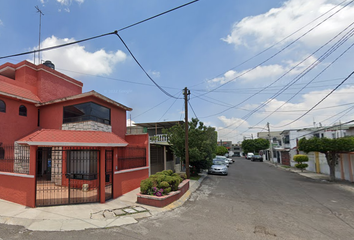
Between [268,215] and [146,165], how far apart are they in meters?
7.05

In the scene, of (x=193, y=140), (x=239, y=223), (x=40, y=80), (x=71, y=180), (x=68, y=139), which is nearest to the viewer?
(x=239, y=223)

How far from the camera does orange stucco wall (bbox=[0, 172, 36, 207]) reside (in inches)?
268

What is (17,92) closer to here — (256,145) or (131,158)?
(131,158)

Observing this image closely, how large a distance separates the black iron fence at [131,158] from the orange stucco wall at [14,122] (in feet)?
20.9

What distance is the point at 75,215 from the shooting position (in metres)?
6.15

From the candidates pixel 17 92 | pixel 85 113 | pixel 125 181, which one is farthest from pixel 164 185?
pixel 17 92

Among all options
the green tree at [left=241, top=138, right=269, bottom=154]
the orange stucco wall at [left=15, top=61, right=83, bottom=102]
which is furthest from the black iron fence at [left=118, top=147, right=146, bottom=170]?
the green tree at [left=241, top=138, right=269, bottom=154]

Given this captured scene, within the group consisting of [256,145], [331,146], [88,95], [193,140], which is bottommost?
[256,145]

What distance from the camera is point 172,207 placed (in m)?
7.56

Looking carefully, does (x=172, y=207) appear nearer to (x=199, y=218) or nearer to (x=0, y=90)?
(x=199, y=218)

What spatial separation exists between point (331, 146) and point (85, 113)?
54.6 ft

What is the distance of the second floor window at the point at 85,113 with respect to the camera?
10.4 metres

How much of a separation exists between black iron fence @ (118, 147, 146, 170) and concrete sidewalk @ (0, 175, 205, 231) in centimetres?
218

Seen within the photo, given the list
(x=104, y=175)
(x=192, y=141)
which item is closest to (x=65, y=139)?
(x=104, y=175)
